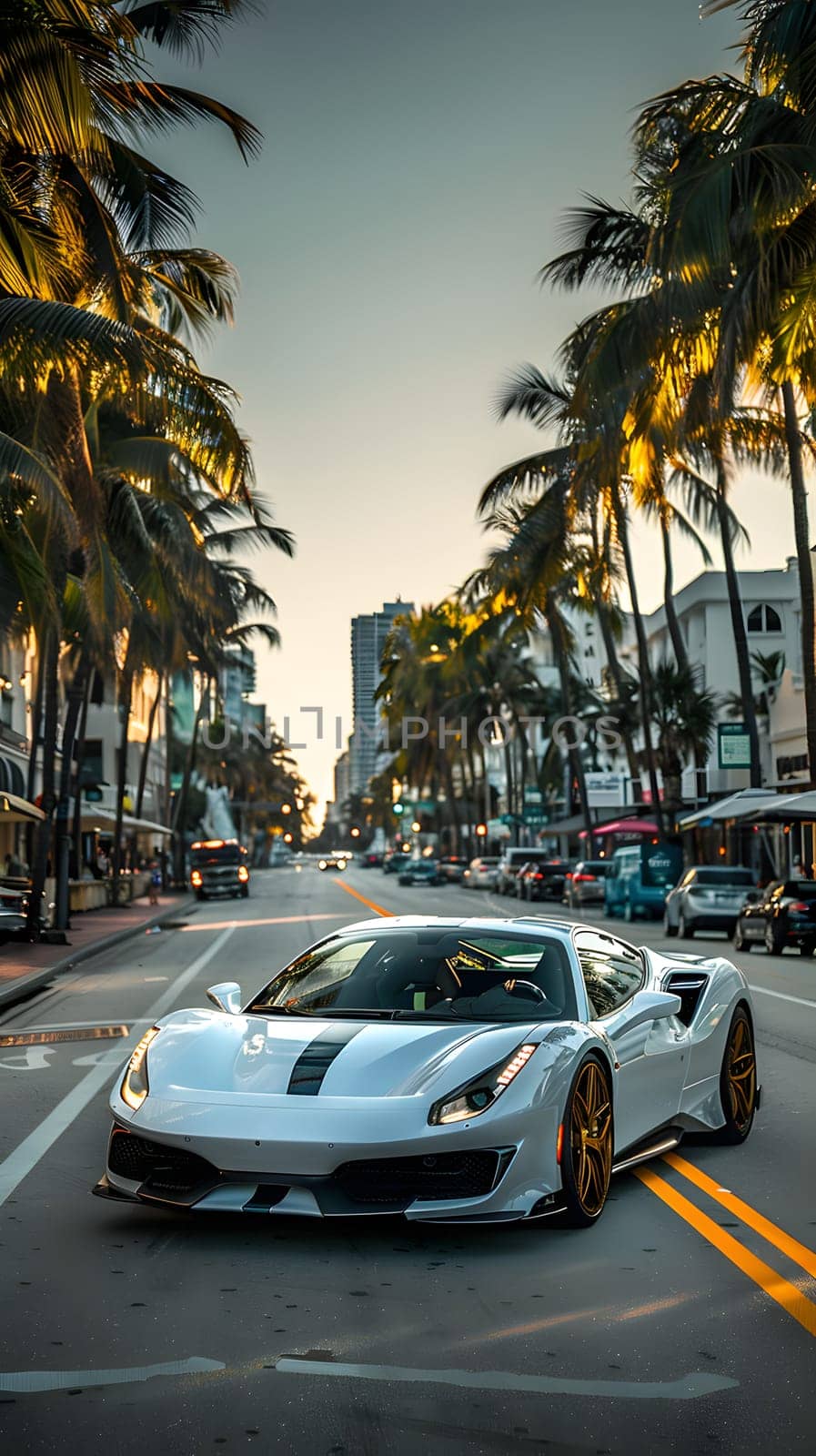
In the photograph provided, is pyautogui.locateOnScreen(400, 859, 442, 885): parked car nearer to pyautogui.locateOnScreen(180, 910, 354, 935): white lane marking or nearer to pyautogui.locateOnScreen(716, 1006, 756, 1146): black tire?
pyautogui.locateOnScreen(180, 910, 354, 935): white lane marking

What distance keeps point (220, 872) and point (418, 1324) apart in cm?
5664

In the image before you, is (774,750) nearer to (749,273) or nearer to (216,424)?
(749,273)

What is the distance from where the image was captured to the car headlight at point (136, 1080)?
6.69 metres

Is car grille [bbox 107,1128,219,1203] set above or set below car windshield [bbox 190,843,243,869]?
below

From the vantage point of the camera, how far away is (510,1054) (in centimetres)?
654

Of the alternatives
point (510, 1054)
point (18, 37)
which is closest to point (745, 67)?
point (18, 37)

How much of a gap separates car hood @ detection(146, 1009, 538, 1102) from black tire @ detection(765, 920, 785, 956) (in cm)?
2036

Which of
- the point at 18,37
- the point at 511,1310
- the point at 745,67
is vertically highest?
the point at 745,67

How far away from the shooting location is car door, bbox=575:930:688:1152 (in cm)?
738

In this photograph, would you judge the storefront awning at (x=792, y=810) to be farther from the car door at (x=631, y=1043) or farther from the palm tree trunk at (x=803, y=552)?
the car door at (x=631, y=1043)

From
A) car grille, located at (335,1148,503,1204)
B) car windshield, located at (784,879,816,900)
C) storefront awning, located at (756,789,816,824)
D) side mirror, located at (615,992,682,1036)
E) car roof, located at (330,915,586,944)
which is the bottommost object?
car grille, located at (335,1148,503,1204)

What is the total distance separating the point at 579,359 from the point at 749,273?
7133 mm

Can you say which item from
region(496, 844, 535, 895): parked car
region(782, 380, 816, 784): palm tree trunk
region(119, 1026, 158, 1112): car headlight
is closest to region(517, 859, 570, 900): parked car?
region(496, 844, 535, 895): parked car

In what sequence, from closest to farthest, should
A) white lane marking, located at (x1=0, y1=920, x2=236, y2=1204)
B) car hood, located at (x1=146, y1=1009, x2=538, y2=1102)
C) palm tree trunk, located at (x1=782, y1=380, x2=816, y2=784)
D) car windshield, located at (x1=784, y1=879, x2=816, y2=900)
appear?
car hood, located at (x1=146, y1=1009, x2=538, y2=1102) → white lane marking, located at (x1=0, y1=920, x2=236, y2=1204) → car windshield, located at (x1=784, y1=879, x2=816, y2=900) → palm tree trunk, located at (x1=782, y1=380, x2=816, y2=784)
